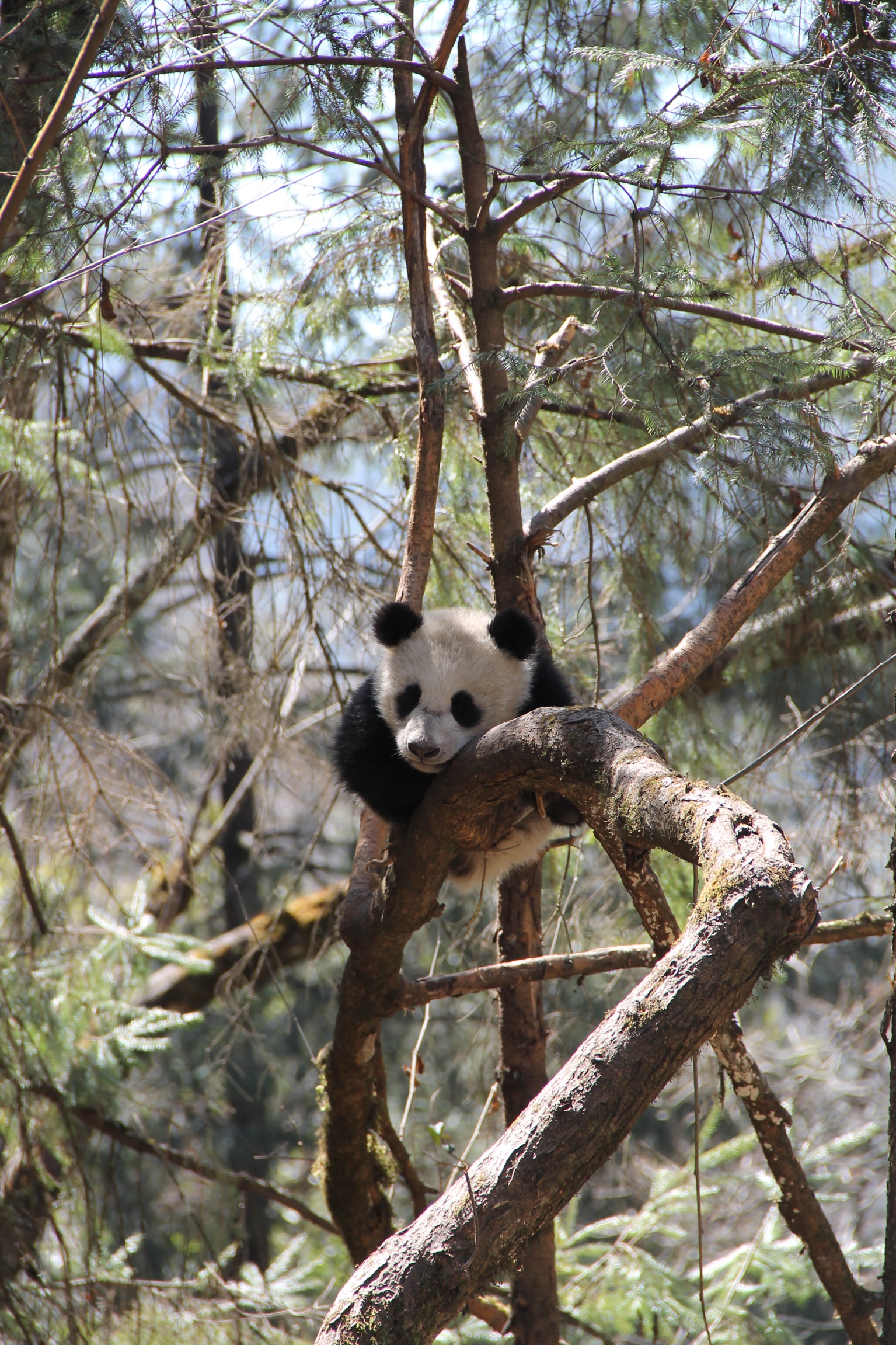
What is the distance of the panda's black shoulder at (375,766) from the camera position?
2.96m

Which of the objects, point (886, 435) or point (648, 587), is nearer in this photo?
point (886, 435)

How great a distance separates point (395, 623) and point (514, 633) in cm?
39

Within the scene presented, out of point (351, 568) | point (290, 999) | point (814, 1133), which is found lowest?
point (814, 1133)

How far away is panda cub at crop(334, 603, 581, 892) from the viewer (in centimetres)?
297

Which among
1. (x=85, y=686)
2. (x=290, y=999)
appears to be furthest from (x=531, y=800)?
(x=290, y=999)

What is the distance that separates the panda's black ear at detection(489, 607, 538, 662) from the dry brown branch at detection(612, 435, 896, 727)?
0.44 m

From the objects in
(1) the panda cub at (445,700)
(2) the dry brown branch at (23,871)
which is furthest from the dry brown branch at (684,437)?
(2) the dry brown branch at (23,871)

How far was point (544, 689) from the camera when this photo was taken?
10.6ft

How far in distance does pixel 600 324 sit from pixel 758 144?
75 centimetres

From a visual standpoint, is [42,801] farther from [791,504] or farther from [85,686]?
[791,504]

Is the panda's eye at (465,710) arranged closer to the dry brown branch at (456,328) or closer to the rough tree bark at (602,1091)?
the dry brown branch at (456,328)

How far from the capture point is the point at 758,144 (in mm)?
2609

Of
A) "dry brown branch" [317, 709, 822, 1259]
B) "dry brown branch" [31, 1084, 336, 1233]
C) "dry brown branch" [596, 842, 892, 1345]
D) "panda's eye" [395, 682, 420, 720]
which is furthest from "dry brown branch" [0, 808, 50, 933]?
"dry brown branch" [596, 842, 892, 1345]

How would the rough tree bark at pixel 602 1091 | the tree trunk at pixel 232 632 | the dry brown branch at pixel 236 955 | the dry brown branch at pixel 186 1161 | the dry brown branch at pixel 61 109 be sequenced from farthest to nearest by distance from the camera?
1. the dry brown branch at pixel 236 955
2. the dry brown branch at pixel 186 1161
3. the tree trunk at pixel 232 632
4. the dry brown branch at pixel 61 109
5. the rough tree bark at pixel 602 1091
